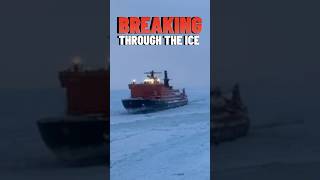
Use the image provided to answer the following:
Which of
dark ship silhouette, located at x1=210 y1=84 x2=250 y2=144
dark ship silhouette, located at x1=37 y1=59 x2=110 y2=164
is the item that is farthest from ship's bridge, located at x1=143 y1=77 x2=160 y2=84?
dark ship silhouette, located at x1=210 y1=84 x2=250 y2=144

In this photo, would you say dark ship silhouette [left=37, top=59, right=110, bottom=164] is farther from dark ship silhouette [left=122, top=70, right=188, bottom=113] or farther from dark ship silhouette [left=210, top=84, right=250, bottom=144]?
dark ship silhouette [left=210, top=84, right=250, bottom=144]

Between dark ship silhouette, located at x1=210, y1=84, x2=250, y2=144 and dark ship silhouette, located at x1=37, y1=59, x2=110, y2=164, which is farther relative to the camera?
dark ship silhouette, located at x1=210, y1=84, x2=250, y2=144

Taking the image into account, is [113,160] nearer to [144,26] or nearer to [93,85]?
[93,85]

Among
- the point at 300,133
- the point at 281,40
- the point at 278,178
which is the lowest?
the point at 278,178

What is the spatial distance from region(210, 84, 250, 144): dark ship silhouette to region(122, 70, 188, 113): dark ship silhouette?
26 cm

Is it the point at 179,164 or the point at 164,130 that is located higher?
the point at 164,130

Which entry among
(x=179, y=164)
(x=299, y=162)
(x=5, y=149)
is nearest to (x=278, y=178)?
(x=299, y=162)

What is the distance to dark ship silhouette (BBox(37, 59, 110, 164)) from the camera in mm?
4023

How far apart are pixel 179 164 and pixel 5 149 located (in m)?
1.27

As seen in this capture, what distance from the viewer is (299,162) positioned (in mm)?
4281

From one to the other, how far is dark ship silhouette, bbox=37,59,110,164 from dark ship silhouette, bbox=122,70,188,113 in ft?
0.62

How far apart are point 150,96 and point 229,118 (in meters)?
0.60

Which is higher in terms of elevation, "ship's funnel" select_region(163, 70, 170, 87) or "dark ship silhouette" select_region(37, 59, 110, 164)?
"ship's funnel" select_region(163, 70, 170, 87)

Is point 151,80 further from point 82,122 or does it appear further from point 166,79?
point 82,122
